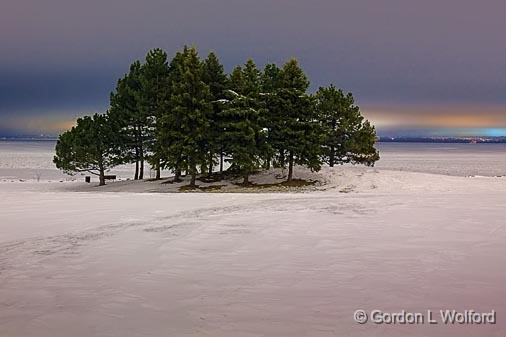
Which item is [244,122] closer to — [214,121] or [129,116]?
[214,121]

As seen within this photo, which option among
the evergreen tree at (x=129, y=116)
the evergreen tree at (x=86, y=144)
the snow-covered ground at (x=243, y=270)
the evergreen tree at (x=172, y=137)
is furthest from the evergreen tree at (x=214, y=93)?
the snow-covered ground at (x=243, y=270)

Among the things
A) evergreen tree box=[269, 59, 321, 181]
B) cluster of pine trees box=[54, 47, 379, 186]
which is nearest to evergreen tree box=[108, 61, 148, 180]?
cluster of pine trees box=[54, 47, 379, 186]

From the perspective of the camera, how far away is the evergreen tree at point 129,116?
3947 cm

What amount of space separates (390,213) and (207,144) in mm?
21560

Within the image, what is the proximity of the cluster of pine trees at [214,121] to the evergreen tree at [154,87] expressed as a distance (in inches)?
3.2

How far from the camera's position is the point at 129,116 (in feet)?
130

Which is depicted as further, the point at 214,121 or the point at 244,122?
the point at 214,121

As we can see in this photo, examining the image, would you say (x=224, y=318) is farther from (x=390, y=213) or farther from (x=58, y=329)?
(x=390, y=213)

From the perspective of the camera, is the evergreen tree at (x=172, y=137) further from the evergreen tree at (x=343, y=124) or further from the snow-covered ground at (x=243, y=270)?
the snow-covered ground at (x=243, y=270)

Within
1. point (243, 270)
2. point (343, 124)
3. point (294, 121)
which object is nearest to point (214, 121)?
point (294, 121)

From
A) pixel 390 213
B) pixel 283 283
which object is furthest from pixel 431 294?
pixel 390 213

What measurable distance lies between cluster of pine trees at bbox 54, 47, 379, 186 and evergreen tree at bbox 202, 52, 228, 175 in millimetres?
69

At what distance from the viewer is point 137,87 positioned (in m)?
41.7

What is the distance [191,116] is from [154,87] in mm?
8552
